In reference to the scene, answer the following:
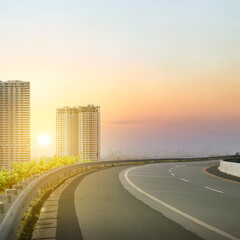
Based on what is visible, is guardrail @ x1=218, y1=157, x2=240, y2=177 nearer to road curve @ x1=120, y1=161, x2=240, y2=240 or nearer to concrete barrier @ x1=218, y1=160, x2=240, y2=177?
concrete barrier @ x1=218, y1=160, x2=240, y2=177

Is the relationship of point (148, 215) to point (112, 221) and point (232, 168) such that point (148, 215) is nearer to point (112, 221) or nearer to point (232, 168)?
point (112, 221)

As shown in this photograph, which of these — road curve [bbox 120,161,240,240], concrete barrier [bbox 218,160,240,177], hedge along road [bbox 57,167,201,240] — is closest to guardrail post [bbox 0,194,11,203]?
hedge along road [bbox 57,167,201,240]

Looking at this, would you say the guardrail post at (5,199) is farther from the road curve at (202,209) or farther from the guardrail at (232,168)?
the guardrail at (232,168)

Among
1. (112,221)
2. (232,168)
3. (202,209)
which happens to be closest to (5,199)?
(112,221)

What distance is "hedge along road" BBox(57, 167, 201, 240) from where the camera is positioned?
7179mm

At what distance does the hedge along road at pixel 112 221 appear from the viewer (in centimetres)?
718

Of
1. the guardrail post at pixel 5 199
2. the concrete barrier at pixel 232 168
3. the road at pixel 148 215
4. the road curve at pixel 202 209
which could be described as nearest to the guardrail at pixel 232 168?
the concrete barrier at pixel 232 168

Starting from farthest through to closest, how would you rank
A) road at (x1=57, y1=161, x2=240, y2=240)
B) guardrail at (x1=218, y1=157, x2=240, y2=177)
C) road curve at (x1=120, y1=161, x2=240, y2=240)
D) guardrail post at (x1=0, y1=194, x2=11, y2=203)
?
guardrail at (x1=218, y1=157, x2=240, y2=177), road curve at (x1=120, y1=161, x2=240, y2=240), road at (x1=57, y1=161, x2=240, y2=240), guardrail post at (x1=0, y1=194, x2=11, y2=203)

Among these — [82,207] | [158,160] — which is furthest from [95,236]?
[158,160]

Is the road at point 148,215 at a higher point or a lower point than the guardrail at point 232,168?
higher

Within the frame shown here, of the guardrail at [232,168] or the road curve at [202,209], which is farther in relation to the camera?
the guardrail at [232,168]

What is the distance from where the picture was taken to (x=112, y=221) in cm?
861

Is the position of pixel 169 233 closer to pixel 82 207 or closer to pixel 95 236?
pixel 95 236

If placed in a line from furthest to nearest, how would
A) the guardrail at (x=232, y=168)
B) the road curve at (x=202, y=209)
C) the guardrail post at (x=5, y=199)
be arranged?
the guardrail at (x=232, y=168)
the road curve at (x=202, y=209)
the guardrail post at (x=5, y=199)
